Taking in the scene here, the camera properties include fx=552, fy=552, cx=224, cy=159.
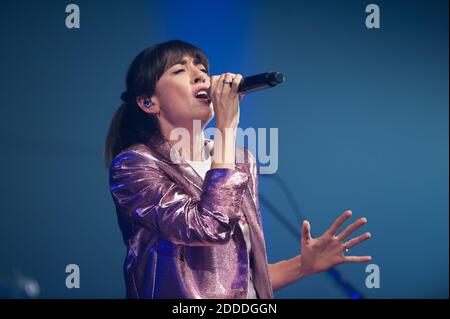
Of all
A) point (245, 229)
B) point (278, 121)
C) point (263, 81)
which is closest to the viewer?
point (263, 81)

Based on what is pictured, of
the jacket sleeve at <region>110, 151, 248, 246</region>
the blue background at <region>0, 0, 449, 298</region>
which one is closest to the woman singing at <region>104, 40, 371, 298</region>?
the jacket sleeve at <region>110, 151, 248, 246</region>

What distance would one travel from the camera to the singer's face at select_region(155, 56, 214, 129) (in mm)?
1411

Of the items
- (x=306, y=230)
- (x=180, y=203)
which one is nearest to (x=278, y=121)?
(x=306, y=230)

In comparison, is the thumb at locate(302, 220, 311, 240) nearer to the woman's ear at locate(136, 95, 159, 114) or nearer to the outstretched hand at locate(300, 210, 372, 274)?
the outstretched hand at locate(300, 210, 372, 274)

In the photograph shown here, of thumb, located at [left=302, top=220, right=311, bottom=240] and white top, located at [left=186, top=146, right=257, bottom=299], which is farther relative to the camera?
thumb, located at [left=302, top=220, right=311, bottom=240]

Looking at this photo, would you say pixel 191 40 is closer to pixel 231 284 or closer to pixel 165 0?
pixel 165 0

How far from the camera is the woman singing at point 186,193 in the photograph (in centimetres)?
122

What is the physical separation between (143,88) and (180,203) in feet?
1.24

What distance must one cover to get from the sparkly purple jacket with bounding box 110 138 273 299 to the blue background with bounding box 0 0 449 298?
0.43 m

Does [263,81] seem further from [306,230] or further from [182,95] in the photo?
[306,230]

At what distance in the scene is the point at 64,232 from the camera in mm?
1713

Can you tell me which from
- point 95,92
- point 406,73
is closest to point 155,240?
point 95,92

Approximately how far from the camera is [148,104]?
145 centimetres

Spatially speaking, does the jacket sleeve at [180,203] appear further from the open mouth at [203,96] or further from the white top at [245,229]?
the open mouth at [203,96]
